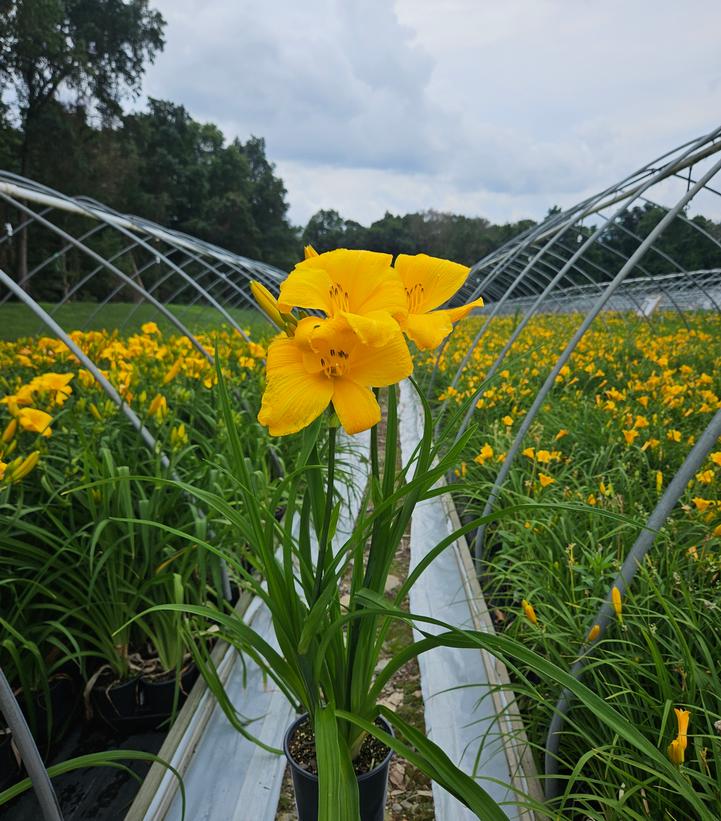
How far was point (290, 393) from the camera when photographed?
2.21 ft

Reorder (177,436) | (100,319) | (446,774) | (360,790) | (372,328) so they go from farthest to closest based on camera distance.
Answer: (100,319) < (177,436) < (360,790) < (446,774) < (372,328)

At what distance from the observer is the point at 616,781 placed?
1.15m

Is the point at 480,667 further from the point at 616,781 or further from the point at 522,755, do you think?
the point at 616,781

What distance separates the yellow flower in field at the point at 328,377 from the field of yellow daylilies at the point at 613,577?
300 millimetres

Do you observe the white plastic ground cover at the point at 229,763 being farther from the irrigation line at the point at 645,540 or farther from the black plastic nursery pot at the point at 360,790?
the irrigation line at the point at 645,540

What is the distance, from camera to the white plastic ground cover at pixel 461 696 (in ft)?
4.26

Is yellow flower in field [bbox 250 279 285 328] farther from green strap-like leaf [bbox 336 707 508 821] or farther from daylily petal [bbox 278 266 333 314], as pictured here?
green strap-like leaf [bbox 336 707 508 821]

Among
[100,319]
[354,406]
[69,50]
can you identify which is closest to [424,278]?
[354,406]

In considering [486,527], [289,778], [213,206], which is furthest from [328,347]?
[213,206]

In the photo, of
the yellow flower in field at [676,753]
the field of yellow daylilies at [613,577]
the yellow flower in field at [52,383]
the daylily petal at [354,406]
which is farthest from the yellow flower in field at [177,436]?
the yellow flower in field at [676,753]

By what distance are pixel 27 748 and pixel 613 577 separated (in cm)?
148

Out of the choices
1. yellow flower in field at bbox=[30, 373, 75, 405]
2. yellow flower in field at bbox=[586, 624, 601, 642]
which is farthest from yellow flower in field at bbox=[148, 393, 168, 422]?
yellow flower in field at bbox=[586, 624, 601, 642]

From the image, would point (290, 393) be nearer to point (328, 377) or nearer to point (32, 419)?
point (328, 377)

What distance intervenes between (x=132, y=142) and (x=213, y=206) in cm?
1071
